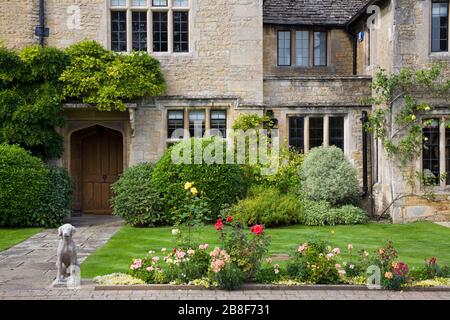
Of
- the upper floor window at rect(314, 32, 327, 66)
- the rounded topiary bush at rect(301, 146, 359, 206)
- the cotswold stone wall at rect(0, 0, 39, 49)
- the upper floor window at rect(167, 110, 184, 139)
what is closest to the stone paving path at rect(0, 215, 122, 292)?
the upper floor window at rect(167, 110, 184, 139)

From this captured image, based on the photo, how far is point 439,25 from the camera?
18672 millimetres

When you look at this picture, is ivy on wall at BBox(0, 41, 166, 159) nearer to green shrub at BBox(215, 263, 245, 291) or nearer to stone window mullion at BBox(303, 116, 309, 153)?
stone window mullion at BBox(303, 116, 309, 153)

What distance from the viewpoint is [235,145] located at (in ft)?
61.9

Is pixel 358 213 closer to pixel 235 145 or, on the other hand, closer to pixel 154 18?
pixel 235 145

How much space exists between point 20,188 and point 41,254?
4239 millimetres

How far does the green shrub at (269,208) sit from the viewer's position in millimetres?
17141

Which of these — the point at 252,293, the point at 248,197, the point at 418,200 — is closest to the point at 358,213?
the point at 418,200

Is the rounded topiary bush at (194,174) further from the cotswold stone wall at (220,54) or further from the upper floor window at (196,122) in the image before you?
the cotswold stone wall at (220,54)

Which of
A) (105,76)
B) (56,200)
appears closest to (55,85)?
(105,76)

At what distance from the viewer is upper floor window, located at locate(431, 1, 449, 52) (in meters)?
18.6

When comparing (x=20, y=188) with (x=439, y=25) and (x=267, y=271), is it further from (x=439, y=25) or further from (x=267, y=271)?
(x=439, y=25)

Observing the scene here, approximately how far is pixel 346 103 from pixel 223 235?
10.2m

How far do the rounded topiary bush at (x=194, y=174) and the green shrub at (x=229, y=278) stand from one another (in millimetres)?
7567

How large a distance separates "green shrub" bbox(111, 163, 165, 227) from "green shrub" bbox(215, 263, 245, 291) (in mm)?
7684
